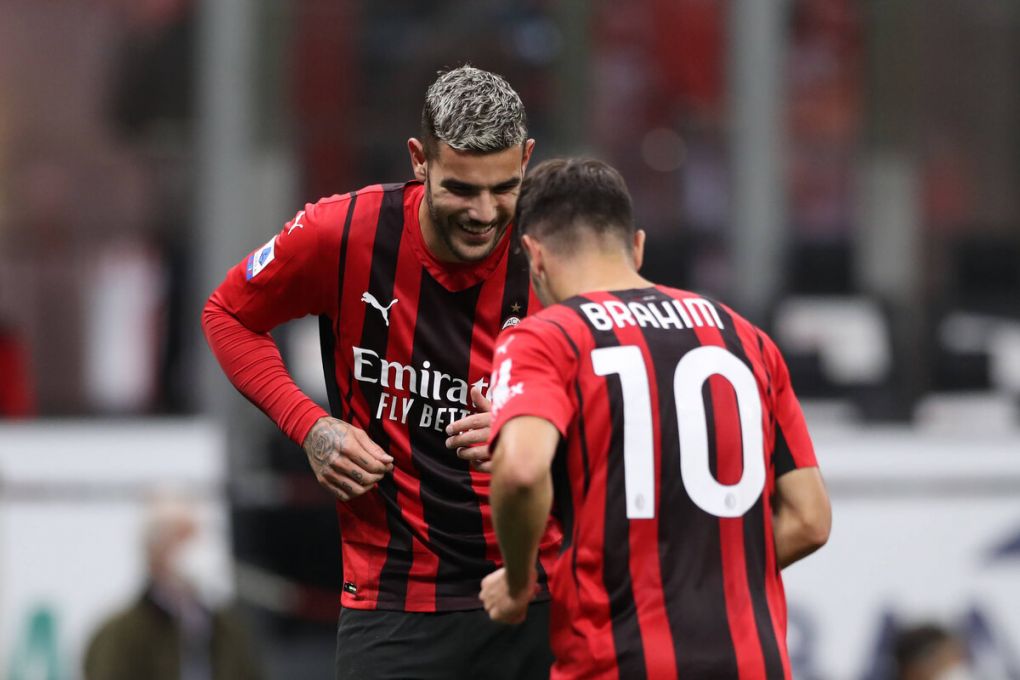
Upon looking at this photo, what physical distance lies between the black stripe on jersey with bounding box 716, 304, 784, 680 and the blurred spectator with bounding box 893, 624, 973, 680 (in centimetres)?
350

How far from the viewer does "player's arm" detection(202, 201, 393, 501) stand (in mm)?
3586

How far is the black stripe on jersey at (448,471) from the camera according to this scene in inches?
145

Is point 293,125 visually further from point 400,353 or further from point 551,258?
point 551,258

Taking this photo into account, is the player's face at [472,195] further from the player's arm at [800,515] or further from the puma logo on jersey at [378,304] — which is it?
the player's arm at [800,515]

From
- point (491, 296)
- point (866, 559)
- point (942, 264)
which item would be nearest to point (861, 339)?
point (942, 264)

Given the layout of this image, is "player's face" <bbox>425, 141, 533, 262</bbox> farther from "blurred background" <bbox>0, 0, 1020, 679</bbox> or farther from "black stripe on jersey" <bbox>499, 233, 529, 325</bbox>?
"blurred background" <bbox>0, 0, 1020, 679</bbox>

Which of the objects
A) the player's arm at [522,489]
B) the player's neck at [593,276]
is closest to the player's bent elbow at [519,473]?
the player's arm at [522,489]

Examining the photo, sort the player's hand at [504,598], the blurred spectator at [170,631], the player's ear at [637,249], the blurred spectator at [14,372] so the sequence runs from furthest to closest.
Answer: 1. the blurred spectator at [14,372]
2. the blurred spectator at [170,631]
3. the player's ear at [637,249]
4. the player's hand at [504,598]

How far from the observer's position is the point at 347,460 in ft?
11.7

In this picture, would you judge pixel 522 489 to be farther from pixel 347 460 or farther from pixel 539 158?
pixel 539 158

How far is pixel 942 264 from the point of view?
8367 millimetres

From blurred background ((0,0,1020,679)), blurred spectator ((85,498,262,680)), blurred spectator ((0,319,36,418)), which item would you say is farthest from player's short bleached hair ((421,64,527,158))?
blurred spectator ((0,319,36,418))

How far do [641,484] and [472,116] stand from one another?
2.88 feet

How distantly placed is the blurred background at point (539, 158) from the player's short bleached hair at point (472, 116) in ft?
13.0
